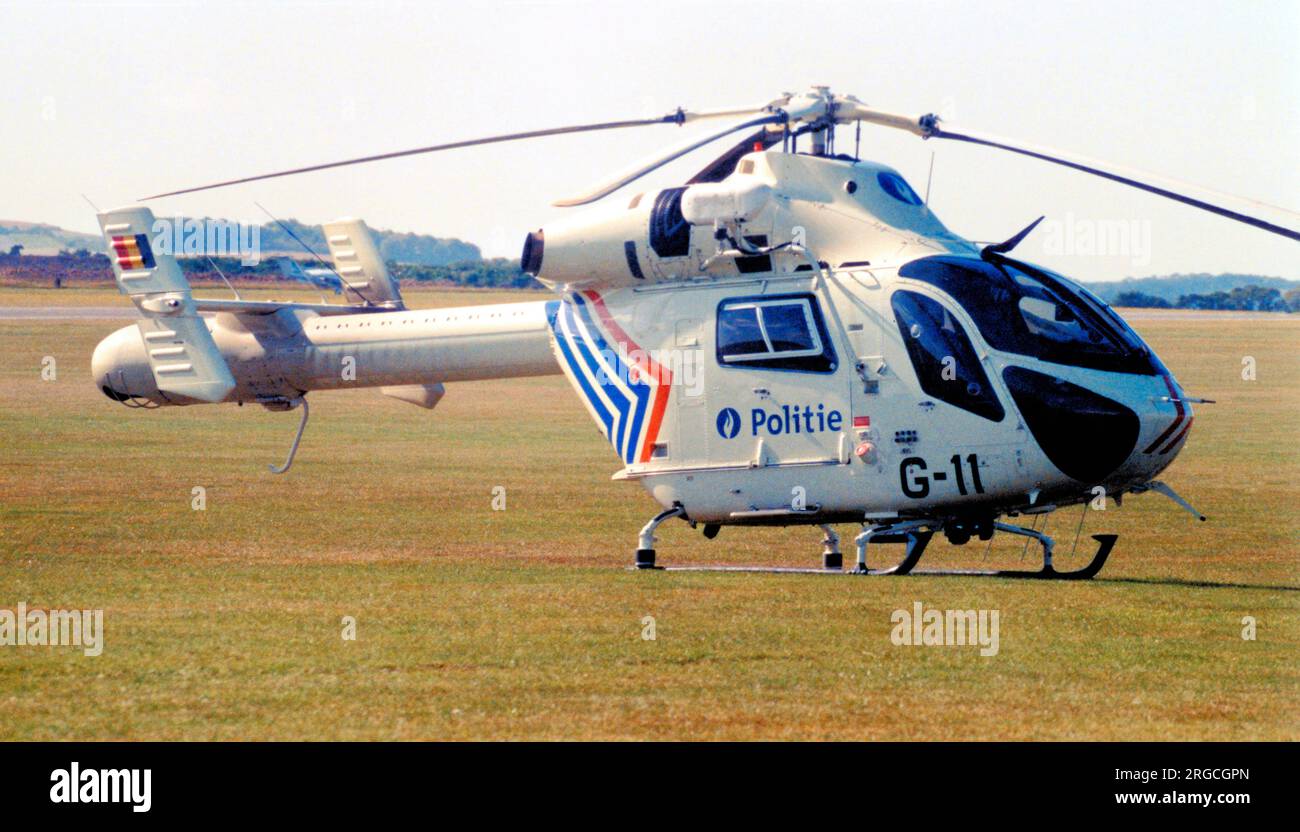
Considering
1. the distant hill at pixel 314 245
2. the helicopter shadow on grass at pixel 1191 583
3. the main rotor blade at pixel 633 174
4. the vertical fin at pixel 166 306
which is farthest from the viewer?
the distant hill at pixel 314 245

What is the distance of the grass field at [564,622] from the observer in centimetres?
1162

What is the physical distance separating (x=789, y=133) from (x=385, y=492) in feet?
42.7

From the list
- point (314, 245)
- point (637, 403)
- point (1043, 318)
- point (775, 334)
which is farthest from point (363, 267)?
point (314, 245)

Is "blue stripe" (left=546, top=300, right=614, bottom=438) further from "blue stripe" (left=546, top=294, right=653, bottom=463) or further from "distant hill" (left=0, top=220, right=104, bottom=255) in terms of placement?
"distant hill" (left=0, top=220, right=104, bottom=255)

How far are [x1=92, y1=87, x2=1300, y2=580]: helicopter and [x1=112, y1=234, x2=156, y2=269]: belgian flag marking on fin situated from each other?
10.3 ft

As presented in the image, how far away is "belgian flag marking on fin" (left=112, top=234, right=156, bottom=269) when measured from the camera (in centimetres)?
2088

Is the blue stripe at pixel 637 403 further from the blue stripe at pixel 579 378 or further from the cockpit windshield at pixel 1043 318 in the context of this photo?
the cockpit windshield at pixel 1043 318

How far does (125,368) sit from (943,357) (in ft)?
36.5

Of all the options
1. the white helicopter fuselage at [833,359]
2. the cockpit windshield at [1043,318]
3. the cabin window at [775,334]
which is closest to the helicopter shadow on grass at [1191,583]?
the white helicopter fuselage at [833,359]

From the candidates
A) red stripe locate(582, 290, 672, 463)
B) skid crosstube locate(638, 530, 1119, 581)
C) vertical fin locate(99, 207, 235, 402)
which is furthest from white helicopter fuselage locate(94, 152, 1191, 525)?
vertical fin locate(99, 207, 235, 402)

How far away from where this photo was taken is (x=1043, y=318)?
17.0 meters

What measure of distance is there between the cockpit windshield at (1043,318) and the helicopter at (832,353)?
0.02 meters

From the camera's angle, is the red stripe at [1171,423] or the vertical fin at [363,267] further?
the vertical fin at [363,267]

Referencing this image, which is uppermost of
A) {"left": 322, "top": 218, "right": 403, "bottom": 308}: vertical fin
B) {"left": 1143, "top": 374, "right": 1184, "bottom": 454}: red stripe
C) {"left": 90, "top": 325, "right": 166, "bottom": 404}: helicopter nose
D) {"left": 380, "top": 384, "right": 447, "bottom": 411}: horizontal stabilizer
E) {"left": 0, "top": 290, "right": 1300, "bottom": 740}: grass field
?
{"left": 322, "top": 218, "right": 403, "bottom": 308}: vertical fin
